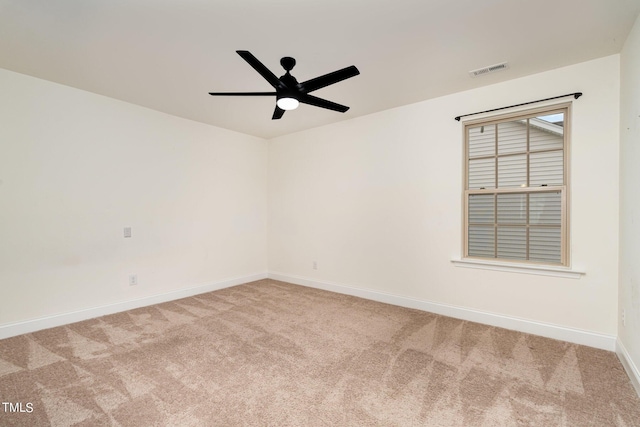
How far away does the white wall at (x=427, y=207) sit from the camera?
2.59 metres

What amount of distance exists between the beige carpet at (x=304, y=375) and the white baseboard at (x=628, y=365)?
0.17 ft

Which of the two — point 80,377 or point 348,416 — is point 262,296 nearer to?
point 80,377

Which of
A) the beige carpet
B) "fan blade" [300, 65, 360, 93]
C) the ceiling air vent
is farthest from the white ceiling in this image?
the beige carpet

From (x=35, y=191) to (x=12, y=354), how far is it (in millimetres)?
1556

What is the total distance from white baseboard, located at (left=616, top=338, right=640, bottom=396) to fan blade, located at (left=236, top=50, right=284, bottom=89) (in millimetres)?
3219

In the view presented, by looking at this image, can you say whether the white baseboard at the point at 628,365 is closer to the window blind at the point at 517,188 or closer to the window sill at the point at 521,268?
the window sill at the point at 521,268

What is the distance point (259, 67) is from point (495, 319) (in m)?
3.32

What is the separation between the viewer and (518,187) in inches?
120

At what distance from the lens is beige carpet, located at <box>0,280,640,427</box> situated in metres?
1.73

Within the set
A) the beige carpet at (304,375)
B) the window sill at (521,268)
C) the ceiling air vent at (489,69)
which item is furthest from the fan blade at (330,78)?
the window sill at (521,268)

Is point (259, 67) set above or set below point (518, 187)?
above

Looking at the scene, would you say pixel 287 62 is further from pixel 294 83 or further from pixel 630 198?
pixel 630 198

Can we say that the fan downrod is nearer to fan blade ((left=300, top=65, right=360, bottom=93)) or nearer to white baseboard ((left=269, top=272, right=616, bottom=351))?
fan blade ((left=300, top=65, right=360, bottom=93))

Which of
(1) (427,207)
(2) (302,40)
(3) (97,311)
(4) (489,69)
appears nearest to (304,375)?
(1) (427,207)
